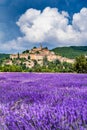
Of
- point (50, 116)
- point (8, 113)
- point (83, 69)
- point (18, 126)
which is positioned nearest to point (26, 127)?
point (18, 126)

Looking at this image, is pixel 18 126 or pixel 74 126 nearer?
pixel 74 126

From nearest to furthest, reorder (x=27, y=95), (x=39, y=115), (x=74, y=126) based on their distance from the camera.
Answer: (x=74, y=126), (x=39, y=115), (x=27, y=95)

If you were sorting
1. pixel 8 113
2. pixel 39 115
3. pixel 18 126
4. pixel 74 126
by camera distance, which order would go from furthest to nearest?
pixel 8 113
pixel 39 115
pixel 18 126
pixel 74 126

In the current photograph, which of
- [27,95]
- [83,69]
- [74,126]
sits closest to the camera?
[74,126]

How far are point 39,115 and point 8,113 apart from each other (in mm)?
596

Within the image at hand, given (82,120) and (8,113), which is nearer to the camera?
(82,120)

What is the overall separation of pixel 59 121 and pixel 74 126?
205 mm

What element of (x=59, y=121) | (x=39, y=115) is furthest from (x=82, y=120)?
(x=39, y=115)

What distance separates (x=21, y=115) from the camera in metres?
3.25

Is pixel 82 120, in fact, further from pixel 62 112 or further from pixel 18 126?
pixel 18 126

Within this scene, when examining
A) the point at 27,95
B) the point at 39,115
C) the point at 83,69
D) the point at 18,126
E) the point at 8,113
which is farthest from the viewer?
the point at 83,69

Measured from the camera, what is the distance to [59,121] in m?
2.76

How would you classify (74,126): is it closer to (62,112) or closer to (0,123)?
(62,112)

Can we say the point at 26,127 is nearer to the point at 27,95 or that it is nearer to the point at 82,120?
the point at 82,120
